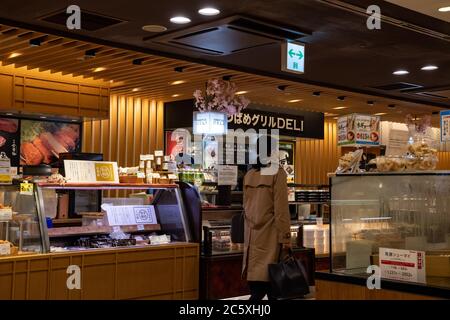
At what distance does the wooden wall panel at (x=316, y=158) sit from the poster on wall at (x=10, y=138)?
6723 mm

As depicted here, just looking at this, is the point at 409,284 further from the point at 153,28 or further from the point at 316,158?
the point at 316,158

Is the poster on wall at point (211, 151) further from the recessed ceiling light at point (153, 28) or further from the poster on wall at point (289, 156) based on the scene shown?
the recessed ceiling light at point (153, 28)

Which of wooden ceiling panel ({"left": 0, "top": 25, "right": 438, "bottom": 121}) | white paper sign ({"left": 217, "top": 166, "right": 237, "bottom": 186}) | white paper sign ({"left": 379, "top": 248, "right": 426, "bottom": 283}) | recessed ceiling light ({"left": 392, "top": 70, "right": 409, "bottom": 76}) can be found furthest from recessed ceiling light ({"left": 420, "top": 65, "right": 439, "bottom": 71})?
white paper sign ({"left": 379, "top": 248, "right": 426, "bottom": 283})

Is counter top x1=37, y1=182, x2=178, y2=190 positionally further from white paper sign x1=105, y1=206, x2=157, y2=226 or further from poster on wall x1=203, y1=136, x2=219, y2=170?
poster on wall x1=203, y1=136, x2=219, y2=170

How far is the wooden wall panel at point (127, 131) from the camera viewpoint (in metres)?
10.7

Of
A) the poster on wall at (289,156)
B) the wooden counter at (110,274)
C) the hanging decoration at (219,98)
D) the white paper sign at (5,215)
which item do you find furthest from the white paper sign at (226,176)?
the poster on wall at (289,156)

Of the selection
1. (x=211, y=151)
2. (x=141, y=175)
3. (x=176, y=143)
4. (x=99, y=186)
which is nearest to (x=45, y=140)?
(x=176, y=143)

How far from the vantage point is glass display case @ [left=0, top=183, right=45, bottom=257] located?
5.25m

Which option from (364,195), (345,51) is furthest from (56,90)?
(364,195)

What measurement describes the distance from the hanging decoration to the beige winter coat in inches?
147

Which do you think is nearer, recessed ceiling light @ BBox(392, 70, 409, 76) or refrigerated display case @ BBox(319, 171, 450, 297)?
refrigerated display case @ BBox(319, 171, 450, 297)

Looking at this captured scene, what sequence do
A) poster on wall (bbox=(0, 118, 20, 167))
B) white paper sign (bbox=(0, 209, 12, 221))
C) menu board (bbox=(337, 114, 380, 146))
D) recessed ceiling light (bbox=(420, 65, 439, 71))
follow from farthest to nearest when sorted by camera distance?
poster on wall (bbox=(0, 118, 20, 167)) < recessed ceiling light (bbox=(420, 65, 439, 71)) < white paper sign (bbox=(0, 209, 12, 221)) < menu board (bbox=(337, 114, 380, 146))

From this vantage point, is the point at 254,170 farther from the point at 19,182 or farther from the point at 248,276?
the point at 19,182

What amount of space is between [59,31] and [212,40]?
1753mm
